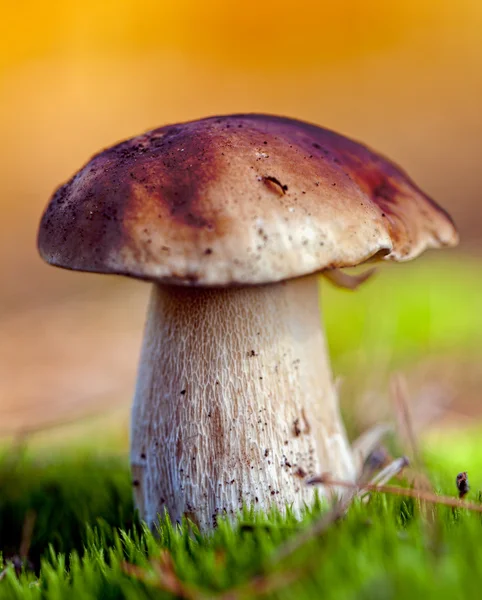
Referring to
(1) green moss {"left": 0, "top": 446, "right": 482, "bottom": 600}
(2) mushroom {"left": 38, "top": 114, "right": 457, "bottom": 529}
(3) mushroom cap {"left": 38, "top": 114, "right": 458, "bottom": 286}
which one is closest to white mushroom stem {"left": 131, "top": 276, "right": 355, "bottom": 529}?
(2) mushroom {"left": 38, "top": 114, "right": 457, "bottom": 529}

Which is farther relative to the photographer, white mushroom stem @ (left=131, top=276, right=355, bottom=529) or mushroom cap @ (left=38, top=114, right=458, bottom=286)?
white mushroom stem @ (left=131, top=276, right=355, bottom=529)

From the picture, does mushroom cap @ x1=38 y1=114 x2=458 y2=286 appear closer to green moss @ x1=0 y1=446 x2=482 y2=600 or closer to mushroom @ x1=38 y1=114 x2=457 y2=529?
mushroom @ x1=38 y1=114 x2=457 y2=529

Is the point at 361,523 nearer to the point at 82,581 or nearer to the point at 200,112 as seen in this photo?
the point at 82,581

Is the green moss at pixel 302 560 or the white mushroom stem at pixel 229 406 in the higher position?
the white mushroom stem at pixel 229 406

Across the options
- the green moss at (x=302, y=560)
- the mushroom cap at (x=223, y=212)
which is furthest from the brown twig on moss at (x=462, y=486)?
the mushroom cap at (x=223, y=212)

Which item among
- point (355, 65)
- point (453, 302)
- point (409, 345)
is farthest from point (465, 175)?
point (409, 345)

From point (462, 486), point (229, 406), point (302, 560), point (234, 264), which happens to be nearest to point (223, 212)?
point (234, 264)

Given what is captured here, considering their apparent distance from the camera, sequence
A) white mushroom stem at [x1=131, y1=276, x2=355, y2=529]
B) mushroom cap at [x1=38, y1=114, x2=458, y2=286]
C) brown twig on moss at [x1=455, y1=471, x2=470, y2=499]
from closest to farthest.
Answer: mushroom cap at [x1=38, y1=114, x2=458, y2=286] < brown twig on moss at [x1=455, y1=471, x2=470, y2=499] < white mushroom stem at [x1=131, y1=276, x2=355, y2=529]

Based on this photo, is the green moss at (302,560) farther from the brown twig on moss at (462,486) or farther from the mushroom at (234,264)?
the mushroom at (234,264)
